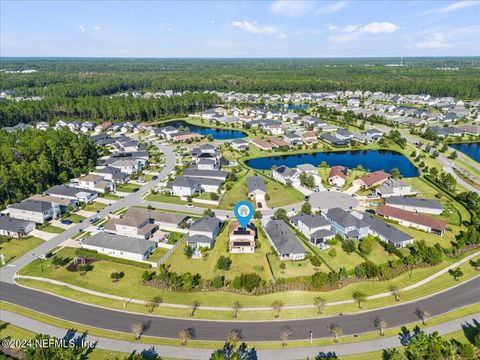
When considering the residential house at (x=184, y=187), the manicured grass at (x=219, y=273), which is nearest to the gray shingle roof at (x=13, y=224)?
the manicured grass at (x=219, y=273)

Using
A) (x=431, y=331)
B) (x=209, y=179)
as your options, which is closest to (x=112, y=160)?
(x=209, y=179)

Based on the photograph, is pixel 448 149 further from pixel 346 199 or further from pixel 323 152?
pixel 346 199

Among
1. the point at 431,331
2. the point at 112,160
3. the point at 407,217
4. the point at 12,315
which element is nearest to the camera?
the point at 431,331

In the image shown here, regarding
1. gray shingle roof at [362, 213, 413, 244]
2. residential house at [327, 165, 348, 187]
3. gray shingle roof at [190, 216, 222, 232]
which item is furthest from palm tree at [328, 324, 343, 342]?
residential house at [327, 165, 348, 187]

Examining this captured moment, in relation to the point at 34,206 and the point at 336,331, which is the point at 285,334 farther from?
the point at 34,206

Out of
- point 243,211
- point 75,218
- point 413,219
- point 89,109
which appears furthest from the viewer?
point 89,109

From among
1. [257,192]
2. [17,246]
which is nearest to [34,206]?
[17,246]

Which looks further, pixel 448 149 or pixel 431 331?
Result: pixel 448 149
